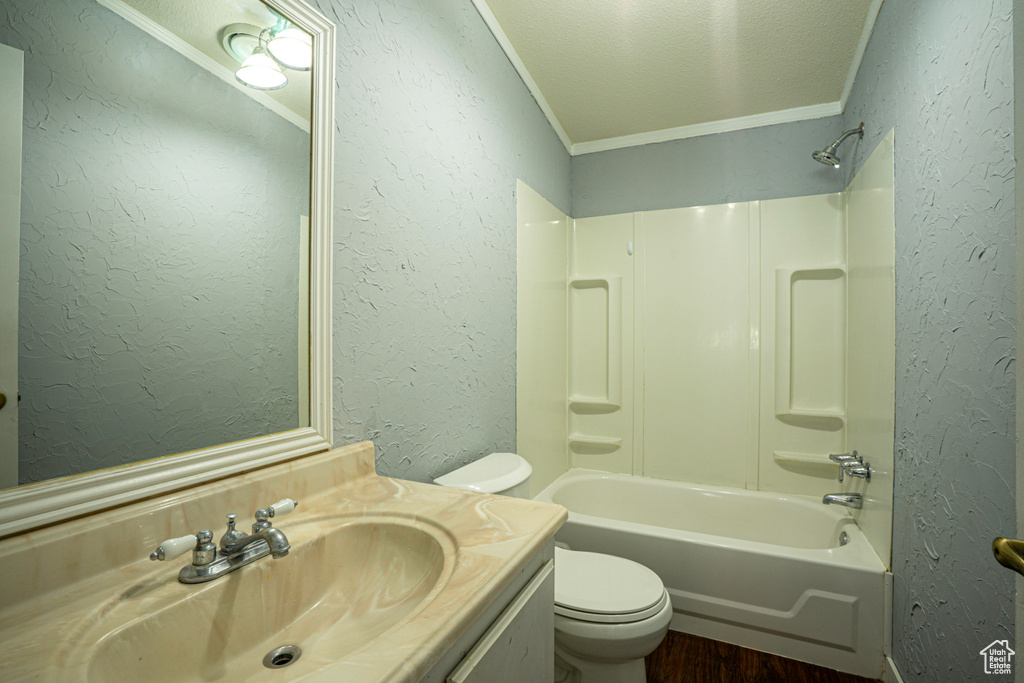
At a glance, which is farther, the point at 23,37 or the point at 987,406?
the point at 987,406

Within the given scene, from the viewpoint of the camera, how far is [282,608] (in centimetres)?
74

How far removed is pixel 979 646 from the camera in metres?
0.97

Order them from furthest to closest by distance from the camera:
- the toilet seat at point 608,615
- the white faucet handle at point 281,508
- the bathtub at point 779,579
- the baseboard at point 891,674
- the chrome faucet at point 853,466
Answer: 1. the chrome faucet at point 853,466
2. the bathtub at point 779,579
3. the baseboard at point 891,674
4. the toilet seat at point 608,615
5. the white faucet handle at point 281,508

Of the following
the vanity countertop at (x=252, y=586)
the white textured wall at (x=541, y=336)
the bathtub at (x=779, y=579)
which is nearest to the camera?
the vanity countertop at (x=252, y=586)

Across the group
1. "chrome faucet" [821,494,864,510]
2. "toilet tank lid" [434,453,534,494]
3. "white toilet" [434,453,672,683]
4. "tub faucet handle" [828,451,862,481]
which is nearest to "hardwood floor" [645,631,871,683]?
"white toilet" [434,453,672,683]

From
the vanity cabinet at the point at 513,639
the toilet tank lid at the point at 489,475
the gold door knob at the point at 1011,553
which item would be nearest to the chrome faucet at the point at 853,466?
the toilet tank lid at the point at 489,475

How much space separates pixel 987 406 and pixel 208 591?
144cm

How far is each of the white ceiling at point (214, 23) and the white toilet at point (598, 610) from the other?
3.40 ft

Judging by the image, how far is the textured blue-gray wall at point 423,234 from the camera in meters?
1.12

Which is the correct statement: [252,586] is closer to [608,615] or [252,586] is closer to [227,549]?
[227,549]

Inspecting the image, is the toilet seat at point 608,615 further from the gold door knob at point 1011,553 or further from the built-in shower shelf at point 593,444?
the built-in shower shelf at point 593,444

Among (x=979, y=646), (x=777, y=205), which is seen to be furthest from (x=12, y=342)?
(x=777, y=205)

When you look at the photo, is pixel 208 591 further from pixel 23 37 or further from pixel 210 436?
pixel 23 37

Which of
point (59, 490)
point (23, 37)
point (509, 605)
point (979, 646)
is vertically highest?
point (23, 37)
